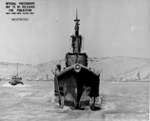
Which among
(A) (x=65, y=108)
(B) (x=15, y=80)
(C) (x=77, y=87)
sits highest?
(B) (x=15, y=80)

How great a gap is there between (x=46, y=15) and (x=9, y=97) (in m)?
5.56

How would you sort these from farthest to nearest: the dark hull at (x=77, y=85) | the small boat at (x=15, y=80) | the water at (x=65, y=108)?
the small boat at (x=15, y=80) → the dark hull at (x=77, y=85) → the water at (x=65, y=108)

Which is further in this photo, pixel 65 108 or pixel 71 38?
pixel 71 38

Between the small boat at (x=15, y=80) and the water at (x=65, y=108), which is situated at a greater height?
the small boat at (x=15, y=80)

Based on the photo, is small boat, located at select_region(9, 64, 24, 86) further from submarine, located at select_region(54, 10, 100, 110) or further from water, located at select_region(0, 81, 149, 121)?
submarine, located at select_region(54, 10, 100, 110)

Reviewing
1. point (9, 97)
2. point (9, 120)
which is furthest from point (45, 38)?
point (9, 120)

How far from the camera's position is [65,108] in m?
9.81

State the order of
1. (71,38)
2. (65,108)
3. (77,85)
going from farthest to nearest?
(71,38), (65,108), (77,85)

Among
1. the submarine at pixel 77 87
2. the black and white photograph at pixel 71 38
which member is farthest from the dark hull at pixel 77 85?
the black and white photograph at pixel 71 38

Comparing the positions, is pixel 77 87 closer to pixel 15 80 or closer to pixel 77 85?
pixel 77 85

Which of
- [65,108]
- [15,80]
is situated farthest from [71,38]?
[65,108]

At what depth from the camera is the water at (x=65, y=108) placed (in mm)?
8594

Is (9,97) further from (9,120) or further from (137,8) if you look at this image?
(137,8)

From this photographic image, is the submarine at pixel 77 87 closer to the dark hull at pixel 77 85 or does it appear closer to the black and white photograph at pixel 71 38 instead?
the dark hull at pixel 77 85
